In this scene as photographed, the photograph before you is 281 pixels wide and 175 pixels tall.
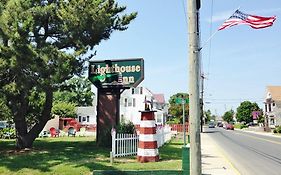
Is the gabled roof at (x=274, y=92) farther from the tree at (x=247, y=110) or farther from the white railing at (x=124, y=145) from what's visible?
the white railing at (x=124, y=145)

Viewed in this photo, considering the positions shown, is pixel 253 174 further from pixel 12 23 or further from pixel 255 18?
pixel 12 23

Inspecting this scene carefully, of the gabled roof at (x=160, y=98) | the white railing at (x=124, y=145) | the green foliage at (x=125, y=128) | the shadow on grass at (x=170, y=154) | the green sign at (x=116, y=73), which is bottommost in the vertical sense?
the shadow on grass at (x=170, y=154)

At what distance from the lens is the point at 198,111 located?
618cm

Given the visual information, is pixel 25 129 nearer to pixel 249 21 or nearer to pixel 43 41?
pixel 43 41

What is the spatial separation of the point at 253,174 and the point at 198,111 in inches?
298

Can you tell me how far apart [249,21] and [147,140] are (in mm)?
6393

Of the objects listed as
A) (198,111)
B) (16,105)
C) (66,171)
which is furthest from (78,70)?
(198,111)

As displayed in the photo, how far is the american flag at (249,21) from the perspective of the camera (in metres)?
8.86

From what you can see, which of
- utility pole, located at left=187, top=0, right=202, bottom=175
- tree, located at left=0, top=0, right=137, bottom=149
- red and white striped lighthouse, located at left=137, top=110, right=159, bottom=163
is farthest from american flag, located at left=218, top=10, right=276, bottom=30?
tree, located at left=0, top=0, right=137, bottom=149

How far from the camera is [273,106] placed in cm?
8075

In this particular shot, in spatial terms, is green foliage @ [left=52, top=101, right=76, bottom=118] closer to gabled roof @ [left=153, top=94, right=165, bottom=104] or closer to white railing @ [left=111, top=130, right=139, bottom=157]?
gabled roof @ [left=153, top=94, right=165, bottom=104]

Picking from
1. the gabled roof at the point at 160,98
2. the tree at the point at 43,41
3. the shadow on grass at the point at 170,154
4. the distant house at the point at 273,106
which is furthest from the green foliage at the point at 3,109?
the gabled roof at the point at 160,98

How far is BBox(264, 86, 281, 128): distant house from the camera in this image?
7895 cm

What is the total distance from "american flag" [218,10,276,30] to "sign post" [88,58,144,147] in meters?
9.54
